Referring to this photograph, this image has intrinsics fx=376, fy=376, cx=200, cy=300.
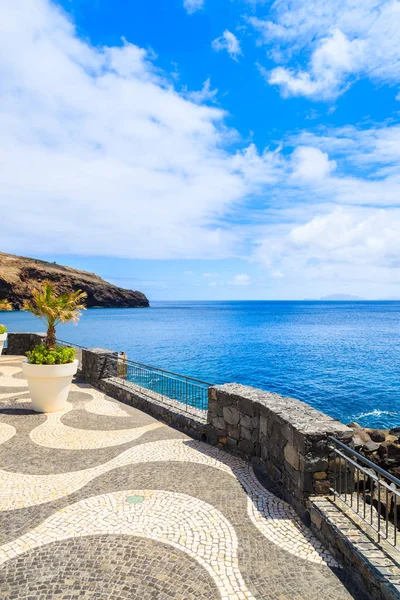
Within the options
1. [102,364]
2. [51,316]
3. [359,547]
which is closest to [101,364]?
[102,364]

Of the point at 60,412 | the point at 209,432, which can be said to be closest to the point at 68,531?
the point at 209,432

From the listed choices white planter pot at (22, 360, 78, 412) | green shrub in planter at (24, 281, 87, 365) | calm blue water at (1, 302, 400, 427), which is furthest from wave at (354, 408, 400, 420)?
green shrub in planter at (24, 281, 87, 365)

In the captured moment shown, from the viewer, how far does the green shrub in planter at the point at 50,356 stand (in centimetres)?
997

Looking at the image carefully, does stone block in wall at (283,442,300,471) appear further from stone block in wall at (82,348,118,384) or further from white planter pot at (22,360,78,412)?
stone block in wall at (82,348,118,384)

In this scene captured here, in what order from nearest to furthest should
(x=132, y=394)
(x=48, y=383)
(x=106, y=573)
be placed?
(x=106, y=573)
(x=48, y=383)
(x=132, y=394)

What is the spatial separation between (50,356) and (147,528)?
6332 mm

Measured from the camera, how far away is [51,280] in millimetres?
117250

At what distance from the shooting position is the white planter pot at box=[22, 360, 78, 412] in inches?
386

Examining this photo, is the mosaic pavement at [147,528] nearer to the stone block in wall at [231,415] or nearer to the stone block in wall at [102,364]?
the stone block in wall at [231,415]

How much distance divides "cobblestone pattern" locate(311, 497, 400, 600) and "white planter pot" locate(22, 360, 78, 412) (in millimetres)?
7201

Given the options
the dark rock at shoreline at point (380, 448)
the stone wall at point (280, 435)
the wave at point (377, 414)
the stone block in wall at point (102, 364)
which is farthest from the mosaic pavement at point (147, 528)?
the wave at point (377, 414)

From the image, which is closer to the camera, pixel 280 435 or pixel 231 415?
pixel 280 435

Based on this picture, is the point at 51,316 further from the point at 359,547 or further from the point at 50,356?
the point at 359,547

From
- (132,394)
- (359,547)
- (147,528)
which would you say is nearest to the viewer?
(359,547)
